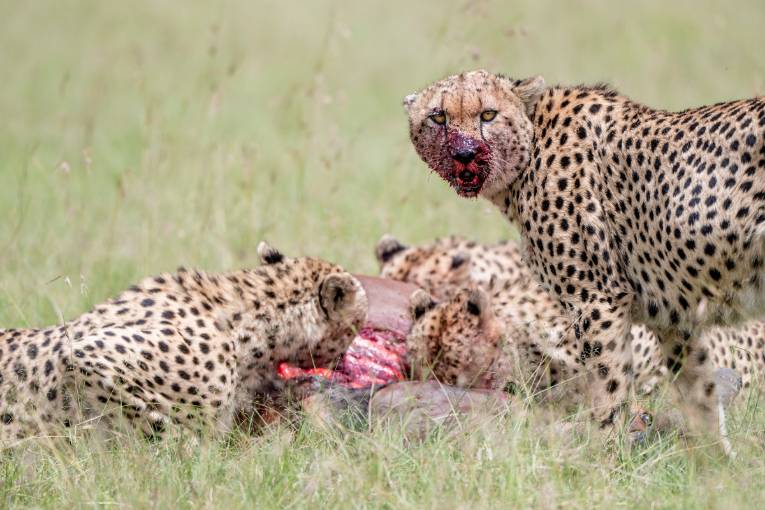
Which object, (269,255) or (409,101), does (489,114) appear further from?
(269,255)

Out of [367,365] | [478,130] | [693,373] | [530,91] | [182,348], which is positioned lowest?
[367,365]

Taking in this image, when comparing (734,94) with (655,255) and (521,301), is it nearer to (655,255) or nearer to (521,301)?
(521,301)

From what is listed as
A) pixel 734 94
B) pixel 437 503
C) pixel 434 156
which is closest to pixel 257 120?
pixel 734 94

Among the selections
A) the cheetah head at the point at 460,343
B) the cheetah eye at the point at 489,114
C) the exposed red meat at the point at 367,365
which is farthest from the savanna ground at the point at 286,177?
the cheetah eye at the point at 489,114

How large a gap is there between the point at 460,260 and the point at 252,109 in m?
6.79

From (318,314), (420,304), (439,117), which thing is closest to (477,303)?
(420,304)

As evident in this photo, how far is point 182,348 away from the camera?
5266 millimetres

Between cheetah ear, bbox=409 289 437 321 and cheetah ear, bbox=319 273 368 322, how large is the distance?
1.16ft

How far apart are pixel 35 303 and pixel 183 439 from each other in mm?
2164

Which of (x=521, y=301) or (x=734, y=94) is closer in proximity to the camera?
(x=521, y=301)

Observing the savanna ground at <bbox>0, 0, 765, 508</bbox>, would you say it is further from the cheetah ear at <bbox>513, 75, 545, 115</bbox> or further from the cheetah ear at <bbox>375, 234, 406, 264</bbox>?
the cheetah ear at <bbox>513, 75, 545, 115</bbox>

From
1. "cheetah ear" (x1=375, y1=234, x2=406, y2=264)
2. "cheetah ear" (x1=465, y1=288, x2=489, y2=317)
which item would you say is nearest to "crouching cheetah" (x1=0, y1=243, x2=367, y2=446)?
"cheetah ear" (x1=465, y1=288, x2=489, y2=317)

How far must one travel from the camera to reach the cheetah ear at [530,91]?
559 centimetres

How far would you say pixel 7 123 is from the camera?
1254 cm
